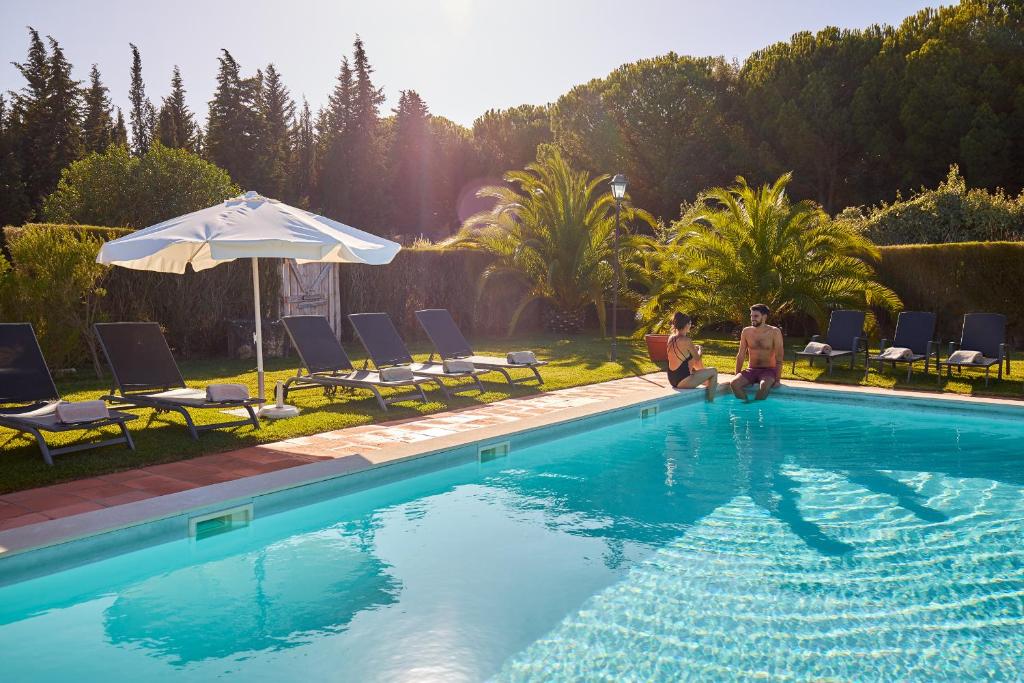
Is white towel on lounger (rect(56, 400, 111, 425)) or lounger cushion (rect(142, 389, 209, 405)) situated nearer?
white towel on lounger (rect(56, 400, 111, 425))

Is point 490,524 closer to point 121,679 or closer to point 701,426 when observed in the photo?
point 121,679

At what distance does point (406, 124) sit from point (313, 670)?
4884 centimetres

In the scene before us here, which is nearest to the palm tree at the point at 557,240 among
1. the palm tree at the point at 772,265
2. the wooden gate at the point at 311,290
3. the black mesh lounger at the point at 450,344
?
the palm tree at the point at 772,265

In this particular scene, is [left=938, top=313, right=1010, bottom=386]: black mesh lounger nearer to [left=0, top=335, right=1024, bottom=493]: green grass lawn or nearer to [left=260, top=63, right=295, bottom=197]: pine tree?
[left=0, top=335, right=1024, bottom=493]: green grass lawn

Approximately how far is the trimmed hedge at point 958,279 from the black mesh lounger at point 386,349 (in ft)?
36.3

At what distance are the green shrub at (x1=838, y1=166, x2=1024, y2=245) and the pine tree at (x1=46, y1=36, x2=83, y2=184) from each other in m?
37.0

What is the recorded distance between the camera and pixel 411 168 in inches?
1933

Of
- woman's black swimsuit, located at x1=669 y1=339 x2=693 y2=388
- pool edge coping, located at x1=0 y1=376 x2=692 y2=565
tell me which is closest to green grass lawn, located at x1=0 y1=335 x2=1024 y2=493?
pool edge coping, located at x1=0 y1=376 x2=692 y2=565

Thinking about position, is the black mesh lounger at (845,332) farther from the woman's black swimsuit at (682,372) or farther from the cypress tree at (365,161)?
the cypress tree at (365,161)

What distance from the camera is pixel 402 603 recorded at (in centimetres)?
451

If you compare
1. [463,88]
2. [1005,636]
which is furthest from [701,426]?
[463,88]

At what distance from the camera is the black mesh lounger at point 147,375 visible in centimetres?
736

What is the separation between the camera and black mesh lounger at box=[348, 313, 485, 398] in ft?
33.9

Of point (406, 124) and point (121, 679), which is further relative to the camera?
point (406, 124)
